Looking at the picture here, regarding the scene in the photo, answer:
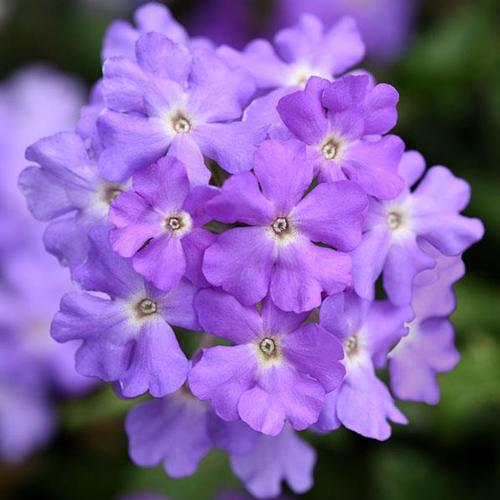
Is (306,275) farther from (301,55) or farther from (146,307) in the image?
(301,55)

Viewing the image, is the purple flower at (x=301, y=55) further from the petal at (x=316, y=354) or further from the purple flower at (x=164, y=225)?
the petal at (x=316, y=354)

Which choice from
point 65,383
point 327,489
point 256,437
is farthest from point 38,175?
point 327,489

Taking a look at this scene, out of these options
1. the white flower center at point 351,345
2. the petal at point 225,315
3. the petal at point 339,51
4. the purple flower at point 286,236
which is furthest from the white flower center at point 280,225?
the petal at point 339,51

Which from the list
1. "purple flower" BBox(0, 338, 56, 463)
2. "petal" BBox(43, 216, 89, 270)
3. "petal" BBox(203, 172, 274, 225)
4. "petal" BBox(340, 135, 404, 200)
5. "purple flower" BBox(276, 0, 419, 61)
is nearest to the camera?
"petal" BBox(203, 172, 274, 225)

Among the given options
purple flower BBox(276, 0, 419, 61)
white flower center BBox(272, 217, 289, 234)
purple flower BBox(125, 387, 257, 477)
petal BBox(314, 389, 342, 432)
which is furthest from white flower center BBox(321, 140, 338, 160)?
purple flower BBox(276, 0, 419, 61)

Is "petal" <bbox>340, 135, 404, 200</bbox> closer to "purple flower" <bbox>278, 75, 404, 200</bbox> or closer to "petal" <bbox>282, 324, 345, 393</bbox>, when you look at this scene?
"purple flower" <bbox>278, 75, 404, 200</bbox>

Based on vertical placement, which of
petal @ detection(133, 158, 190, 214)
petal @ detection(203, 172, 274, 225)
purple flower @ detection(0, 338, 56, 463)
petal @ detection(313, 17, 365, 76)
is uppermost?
petal @ detection(313, 17, 365, 76)

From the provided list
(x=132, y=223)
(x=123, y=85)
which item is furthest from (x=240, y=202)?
(x=123, y=85)
